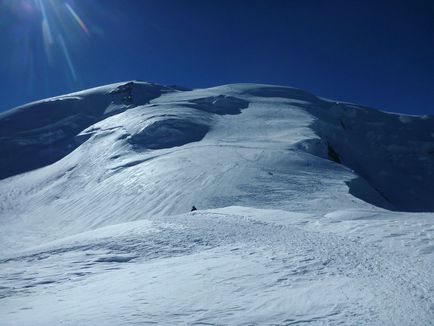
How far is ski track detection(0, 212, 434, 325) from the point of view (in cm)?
612

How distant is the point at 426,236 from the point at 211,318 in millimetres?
6755

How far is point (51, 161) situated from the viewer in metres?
56.8

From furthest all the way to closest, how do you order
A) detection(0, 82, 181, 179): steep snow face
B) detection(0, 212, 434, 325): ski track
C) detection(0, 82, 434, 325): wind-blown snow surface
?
1. detection(0, 82, 181, 179): steep snow face
2. detection(0, 82, 434, 325): wind-blown snow surface
3. detection(0, 212, 434, 325): ski track

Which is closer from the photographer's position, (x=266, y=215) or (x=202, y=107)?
(x=266, y=215)

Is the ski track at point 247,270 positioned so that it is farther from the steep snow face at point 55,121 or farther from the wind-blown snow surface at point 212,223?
the steep snow face at point 55,121

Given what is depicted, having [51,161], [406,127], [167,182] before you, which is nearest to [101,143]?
[51,161]

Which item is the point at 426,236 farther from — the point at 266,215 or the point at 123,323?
the point at 123,323

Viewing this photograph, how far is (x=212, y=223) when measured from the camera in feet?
46.1

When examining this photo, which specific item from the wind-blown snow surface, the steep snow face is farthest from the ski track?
the steep snow face

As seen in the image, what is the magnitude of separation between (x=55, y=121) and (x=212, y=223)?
66.1 m

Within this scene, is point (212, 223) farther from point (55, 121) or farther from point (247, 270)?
point (55, 121)

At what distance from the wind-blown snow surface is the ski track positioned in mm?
39

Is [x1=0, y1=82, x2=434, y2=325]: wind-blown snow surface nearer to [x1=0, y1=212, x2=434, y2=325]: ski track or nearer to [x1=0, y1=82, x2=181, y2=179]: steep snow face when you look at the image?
[x1=0, y1=212, x2=434, y2=325]: ski track

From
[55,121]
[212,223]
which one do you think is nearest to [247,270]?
[212,223]
